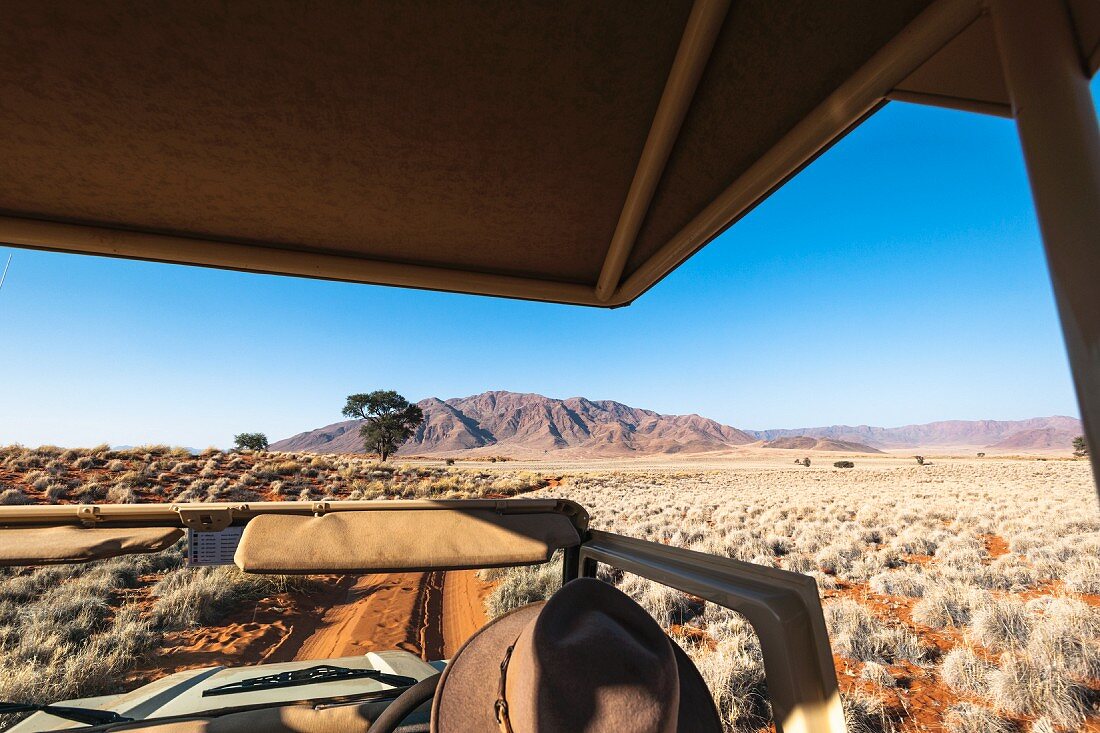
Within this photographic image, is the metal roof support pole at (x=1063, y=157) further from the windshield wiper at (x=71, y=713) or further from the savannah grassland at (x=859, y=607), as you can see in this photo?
the savannah grassland at (x=859, y=607)

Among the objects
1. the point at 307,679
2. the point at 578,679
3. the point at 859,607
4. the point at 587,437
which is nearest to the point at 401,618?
the point at 307,679

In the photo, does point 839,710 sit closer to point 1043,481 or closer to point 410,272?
point 410,272

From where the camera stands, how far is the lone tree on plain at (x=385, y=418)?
47812mm

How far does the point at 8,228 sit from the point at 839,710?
290 cm

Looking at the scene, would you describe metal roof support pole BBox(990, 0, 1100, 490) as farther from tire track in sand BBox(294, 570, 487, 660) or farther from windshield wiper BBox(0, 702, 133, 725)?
tire track in sand BBox(294, 570, 487, 660)

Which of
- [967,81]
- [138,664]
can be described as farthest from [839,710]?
[138,664]

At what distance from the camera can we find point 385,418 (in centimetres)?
4819

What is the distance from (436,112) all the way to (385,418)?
4925 centimetres

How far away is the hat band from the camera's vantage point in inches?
36.8

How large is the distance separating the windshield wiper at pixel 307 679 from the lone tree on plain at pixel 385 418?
4745 cm

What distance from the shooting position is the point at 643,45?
1.41 metres

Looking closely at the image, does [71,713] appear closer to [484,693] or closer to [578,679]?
[484,693]

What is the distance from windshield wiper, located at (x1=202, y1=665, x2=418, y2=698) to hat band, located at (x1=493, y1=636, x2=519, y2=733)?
1243mm

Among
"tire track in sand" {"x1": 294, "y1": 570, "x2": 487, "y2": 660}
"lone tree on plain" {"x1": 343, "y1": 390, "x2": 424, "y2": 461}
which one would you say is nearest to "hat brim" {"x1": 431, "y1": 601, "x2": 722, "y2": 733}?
"tire track in sand" {"x1": 294, "y1": 570, "x2": 487, "y2": 660}
